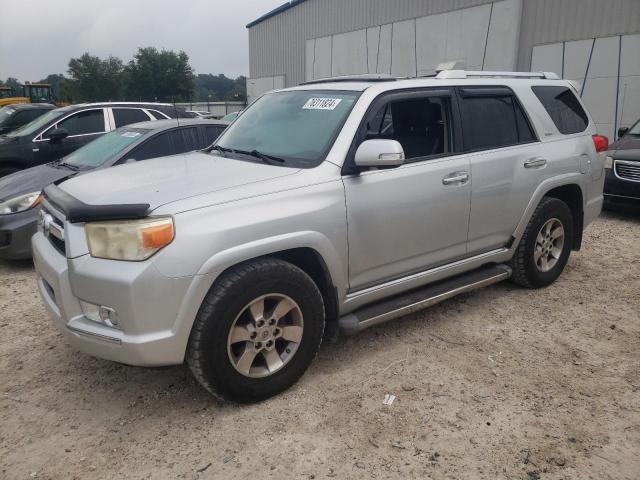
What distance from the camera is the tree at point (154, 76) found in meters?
68.4

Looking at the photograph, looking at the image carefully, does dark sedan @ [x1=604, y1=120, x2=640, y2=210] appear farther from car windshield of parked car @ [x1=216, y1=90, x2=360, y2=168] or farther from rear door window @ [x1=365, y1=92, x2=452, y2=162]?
car windshield of parked car @ [x1=216, y1=90, x2=360, y2=168]

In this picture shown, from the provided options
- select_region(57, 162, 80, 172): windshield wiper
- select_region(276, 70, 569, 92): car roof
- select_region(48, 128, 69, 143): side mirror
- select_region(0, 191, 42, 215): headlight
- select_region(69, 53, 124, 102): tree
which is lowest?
select_region(0, 191, 42, 215): headlight

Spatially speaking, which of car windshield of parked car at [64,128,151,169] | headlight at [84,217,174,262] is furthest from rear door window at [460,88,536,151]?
car windshield of parked car at [64,128,151,169]

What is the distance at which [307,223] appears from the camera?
3.01 m

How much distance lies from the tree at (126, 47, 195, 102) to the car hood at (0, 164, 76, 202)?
65.4 meters

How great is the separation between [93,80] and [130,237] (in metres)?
72.2

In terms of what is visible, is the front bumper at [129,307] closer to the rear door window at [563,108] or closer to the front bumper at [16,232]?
the front bumper at [16,232]

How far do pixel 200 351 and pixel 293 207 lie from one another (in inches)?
37.0

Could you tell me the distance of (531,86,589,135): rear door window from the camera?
4.62 m

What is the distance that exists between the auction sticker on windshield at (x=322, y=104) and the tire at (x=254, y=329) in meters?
1.23

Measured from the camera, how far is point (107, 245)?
2641mm

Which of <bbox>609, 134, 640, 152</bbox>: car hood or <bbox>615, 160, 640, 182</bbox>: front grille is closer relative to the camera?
<bbox>615, 160, 640, 182</bbox>: front grille

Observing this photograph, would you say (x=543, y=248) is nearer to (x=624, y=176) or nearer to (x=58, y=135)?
(x=624, y=176)

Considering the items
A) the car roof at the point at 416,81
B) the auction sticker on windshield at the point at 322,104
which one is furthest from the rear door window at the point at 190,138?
the auction sticker on windshield at the point at 322,104
